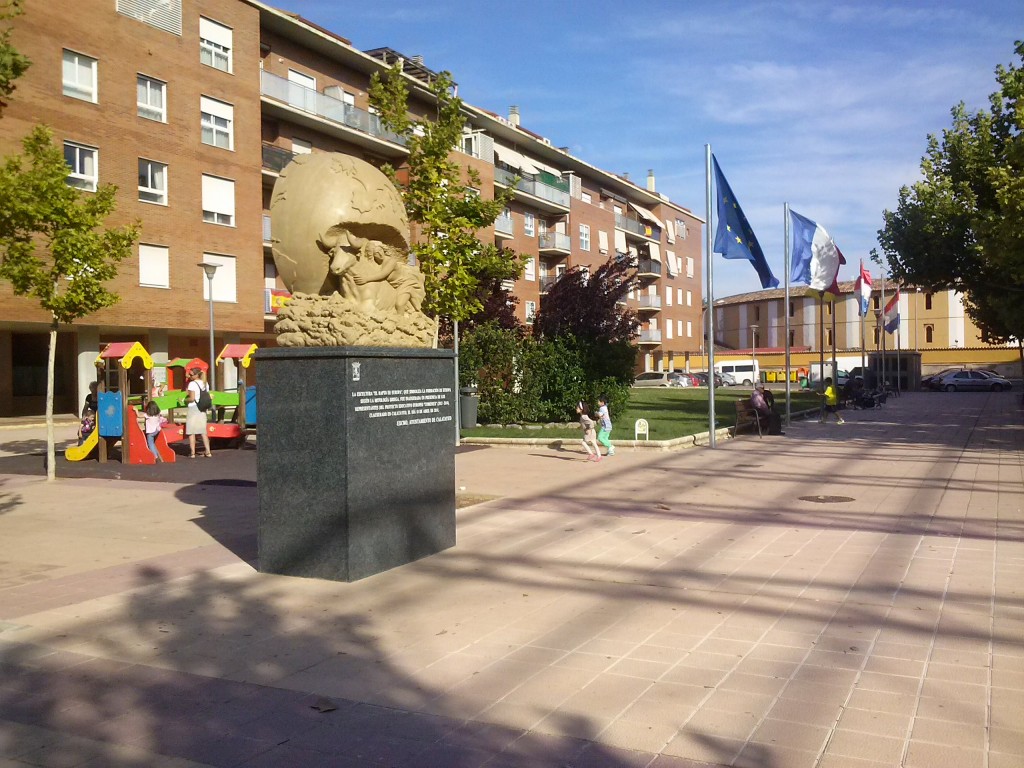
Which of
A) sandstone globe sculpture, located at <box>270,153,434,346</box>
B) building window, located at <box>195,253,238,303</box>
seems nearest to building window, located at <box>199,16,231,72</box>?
building window, located at <box>195,253,238,303</box>

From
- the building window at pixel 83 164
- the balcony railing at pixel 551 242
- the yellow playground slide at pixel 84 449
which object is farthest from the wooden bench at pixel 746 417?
the balcony railing at pixel 551 242

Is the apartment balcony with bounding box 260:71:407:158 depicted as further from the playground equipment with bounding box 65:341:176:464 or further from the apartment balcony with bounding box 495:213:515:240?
the playground equipment with bounding box 65:341:176:464

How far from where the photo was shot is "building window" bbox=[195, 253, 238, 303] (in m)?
32.2

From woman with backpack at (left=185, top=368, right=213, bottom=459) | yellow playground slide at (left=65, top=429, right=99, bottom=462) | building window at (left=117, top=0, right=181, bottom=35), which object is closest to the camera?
yellow playground slide at (left=65, top=429, right=99, bottom=462)

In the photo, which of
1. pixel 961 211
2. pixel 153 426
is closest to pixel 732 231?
pixel 961 211

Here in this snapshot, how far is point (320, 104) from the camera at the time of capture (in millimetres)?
36688

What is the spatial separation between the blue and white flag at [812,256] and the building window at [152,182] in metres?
21.1

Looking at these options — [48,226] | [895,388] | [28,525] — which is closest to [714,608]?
[28,525]

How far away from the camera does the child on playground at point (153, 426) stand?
53.2 ft

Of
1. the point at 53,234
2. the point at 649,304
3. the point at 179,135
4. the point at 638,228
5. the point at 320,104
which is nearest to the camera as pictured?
the point at 53,234

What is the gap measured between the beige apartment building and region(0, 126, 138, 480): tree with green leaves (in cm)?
5738

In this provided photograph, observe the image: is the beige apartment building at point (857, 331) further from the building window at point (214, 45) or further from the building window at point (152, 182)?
the building window at point (152, 182)

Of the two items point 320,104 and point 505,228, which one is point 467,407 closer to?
point 320,104

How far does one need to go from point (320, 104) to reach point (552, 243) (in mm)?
21602
